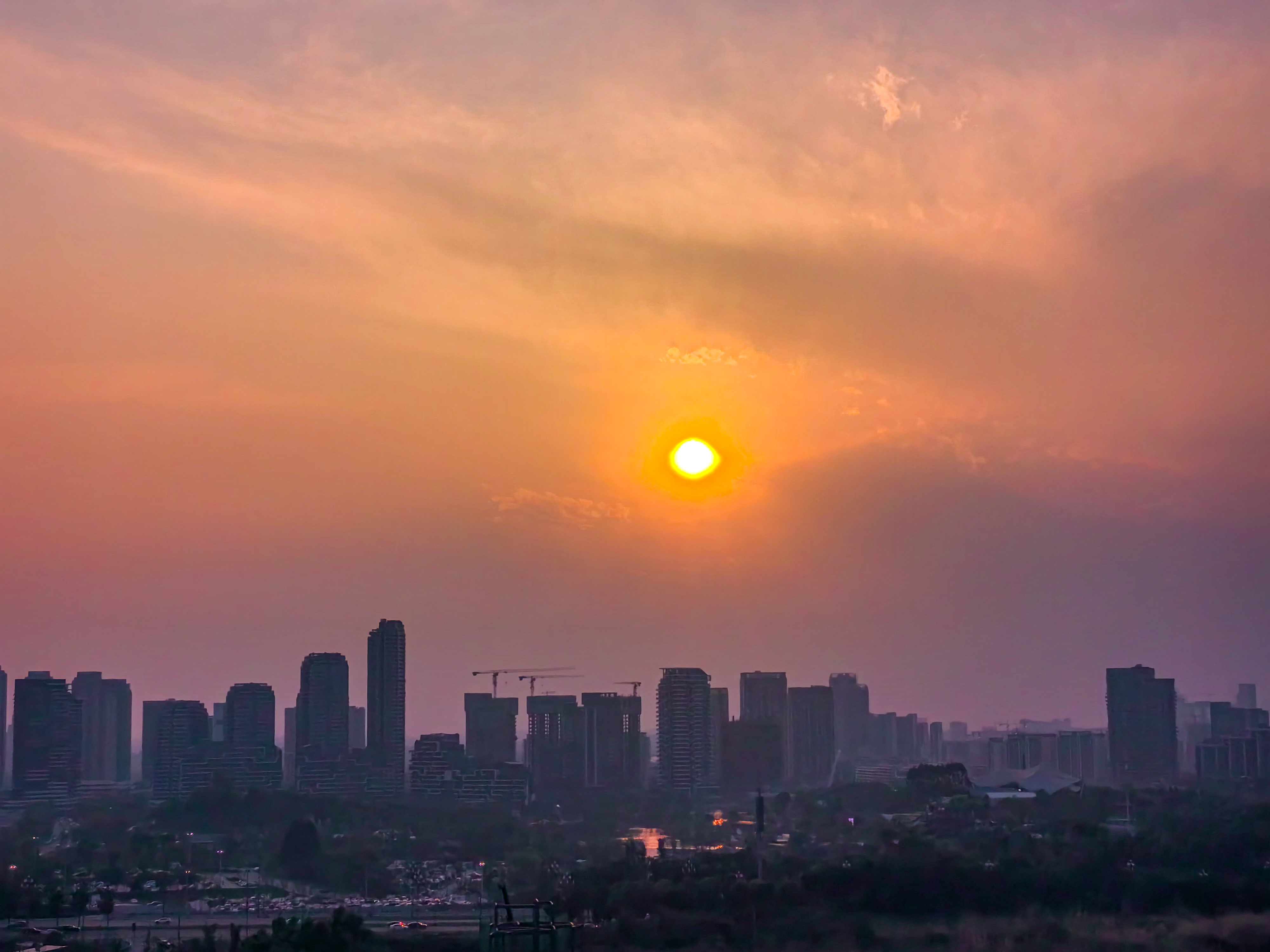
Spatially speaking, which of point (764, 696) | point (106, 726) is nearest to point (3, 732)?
point (106, 726)

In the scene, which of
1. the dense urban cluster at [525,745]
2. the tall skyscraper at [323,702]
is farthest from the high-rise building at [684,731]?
the tall skyscraper at [323,702]

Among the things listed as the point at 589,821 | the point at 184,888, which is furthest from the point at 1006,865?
the point at 589,821

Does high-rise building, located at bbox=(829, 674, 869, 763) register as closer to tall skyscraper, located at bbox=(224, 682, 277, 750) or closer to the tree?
tall skyscraper, located at bbox=(224, 682, 277, 750)

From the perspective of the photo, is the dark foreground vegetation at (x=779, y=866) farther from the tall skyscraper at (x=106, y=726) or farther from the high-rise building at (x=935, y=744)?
the high-rise building at (x=935, y=744)

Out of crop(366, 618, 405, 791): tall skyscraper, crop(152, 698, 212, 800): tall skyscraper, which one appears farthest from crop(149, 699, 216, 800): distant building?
crop(366, 618, 405, 791): tall skyscraper

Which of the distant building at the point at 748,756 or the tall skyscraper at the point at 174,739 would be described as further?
the distant building at the point at 748,756

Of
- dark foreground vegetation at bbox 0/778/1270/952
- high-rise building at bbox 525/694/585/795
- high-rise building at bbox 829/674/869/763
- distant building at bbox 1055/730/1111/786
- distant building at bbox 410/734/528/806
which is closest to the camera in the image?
dark foreground vegetation at bbox 0/778/1270/952

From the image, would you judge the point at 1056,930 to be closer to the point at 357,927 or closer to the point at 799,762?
the point at 357,927

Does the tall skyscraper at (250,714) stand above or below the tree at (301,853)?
above
